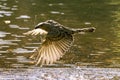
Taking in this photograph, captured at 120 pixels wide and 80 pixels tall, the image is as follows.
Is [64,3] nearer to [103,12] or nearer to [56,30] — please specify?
[103,12]

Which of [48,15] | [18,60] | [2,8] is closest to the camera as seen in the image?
[18,60]

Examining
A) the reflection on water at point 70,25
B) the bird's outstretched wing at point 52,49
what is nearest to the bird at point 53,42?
the bird's outstretched wing at point 52,49

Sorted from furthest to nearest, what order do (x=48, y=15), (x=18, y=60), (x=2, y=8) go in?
1. (x=2, y=8)
2. (x=48, y=15)
3. (x=18, y=60)

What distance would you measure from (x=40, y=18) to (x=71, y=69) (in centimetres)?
642

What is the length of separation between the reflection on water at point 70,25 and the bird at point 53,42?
14.4 feet

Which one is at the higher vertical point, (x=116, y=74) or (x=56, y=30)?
(x=56, y=30)

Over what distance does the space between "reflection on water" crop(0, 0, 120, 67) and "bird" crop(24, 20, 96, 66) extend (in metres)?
4.39

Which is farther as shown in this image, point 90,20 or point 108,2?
point 108,2

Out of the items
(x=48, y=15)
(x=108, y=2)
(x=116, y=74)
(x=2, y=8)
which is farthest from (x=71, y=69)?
(x=108, y=2)

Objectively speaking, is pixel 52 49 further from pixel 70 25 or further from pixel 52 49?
pixel 70 25

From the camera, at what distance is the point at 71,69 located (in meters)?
9.94

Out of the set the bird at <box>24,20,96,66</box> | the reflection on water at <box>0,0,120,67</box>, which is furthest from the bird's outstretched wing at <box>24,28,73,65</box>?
the reflection on water at <box>0,0,120,67</box>

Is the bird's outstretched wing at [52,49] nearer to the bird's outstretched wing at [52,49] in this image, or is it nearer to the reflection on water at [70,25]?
the bird's outstretched wing at [52,49]

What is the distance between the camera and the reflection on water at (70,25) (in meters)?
10.8
